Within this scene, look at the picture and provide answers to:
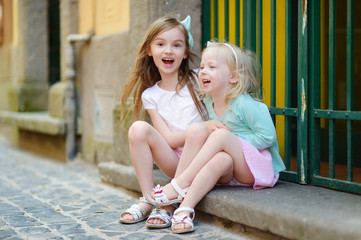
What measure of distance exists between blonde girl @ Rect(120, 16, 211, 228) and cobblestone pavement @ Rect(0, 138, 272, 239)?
0.20 metres

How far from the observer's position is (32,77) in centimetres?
750

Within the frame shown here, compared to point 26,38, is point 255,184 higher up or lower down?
lower down

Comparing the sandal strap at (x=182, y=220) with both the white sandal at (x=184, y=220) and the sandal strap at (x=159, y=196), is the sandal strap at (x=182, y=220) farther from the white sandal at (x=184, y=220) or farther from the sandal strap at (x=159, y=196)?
the sandal strap at (x=159, y=196)

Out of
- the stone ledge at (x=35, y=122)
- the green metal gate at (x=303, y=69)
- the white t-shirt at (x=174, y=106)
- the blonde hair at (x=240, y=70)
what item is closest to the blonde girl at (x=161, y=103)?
the white t-shirt at (x=174, y=106)

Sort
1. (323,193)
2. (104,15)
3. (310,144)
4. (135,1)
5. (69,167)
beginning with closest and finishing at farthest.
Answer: (323,193)
(310,144)
(135,1)
(104,15)
(69,167)

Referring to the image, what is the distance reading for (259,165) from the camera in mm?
3010

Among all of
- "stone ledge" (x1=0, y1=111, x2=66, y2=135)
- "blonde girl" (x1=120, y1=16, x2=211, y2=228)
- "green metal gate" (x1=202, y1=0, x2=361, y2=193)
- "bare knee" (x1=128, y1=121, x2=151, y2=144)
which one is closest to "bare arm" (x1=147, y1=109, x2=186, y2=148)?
"blonde girl" (x1=120, y1=16, x2=211, y2=228)

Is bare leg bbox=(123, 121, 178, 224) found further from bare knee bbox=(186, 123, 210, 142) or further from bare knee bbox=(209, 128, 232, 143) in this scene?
bare knee bbox=(209, 128, 232, 143)

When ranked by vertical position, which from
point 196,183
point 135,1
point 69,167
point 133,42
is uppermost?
point 135,1

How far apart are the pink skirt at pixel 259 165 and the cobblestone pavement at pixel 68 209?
0.31m

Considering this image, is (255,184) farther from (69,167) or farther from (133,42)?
(69,167)

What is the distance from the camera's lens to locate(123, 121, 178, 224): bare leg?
3209mm

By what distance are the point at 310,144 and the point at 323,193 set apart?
390 millimetres

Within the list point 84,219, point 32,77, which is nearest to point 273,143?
point 84,219
